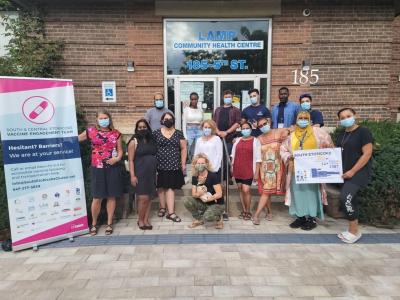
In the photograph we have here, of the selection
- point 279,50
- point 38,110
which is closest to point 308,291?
point 38,110

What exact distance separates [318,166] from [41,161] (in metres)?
3.69

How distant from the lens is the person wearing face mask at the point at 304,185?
454 centimetres

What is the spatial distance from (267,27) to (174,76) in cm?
247

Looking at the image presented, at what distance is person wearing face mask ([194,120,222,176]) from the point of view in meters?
4.82

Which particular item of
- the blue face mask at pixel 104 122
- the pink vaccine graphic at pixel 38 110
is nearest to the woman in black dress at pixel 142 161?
the blue face mask at pixel 104 122

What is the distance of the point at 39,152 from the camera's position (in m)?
4.16

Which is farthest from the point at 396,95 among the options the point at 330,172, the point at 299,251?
the point at 299,251

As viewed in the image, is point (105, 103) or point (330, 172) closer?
point (330, 172)

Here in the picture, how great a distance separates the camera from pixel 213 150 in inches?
190

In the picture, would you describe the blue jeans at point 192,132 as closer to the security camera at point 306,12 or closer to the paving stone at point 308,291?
the paving stone at point 308,291

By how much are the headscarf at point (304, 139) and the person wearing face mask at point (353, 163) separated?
41 centimetres

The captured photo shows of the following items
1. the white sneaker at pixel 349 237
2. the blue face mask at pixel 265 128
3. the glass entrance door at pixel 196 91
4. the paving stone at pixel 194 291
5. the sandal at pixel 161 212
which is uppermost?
the glass entrance door at pixel 196 91

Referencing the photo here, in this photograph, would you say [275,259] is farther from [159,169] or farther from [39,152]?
[39,152]

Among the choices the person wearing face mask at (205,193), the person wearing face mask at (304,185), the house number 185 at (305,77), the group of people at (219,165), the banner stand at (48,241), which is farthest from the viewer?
the house number 185 at (305,77)
